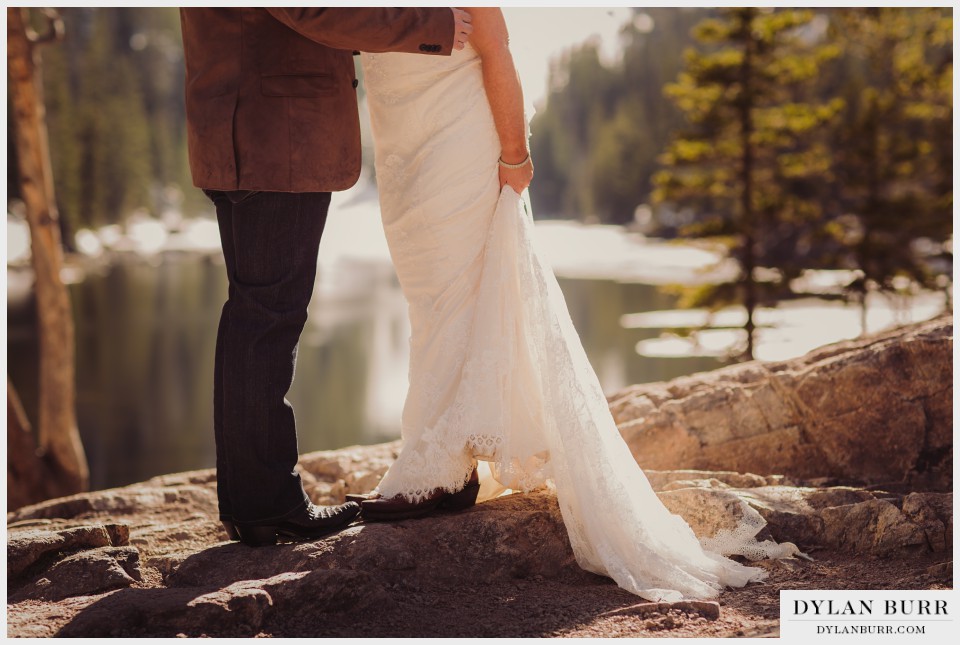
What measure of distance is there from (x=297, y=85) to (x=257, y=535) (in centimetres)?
120

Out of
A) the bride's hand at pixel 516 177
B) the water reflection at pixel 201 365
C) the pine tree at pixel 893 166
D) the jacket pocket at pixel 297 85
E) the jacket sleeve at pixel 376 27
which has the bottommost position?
the water reflection at pixel 201 365

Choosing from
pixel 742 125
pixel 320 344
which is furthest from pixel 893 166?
pixel 320 344

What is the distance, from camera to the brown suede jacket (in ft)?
7.98

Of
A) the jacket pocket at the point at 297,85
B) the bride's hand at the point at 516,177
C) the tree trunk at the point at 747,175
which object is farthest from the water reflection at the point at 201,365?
the jacket pocket at the point at 297,85

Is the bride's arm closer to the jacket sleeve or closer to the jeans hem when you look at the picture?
the jacket sleeve

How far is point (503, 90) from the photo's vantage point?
275 centimetres

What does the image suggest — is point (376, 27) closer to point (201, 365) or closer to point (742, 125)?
point (742, 125)

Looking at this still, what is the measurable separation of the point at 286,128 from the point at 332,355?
53.1 ft

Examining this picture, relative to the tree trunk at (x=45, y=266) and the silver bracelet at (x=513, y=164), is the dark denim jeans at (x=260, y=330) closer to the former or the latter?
the silver bracelet at (x=513, y=164)

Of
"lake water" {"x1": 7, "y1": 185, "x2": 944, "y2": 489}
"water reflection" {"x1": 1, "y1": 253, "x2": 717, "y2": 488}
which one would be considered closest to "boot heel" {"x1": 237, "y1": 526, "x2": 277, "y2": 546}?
"lake water" {"x1": 7, "y1": 185, "x2": 944, "y2": 489}

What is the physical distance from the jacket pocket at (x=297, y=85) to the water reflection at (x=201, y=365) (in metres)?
10.2

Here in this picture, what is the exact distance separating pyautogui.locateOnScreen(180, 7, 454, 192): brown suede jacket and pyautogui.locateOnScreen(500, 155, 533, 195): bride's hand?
→ 428mm

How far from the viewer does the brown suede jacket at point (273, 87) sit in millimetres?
2432

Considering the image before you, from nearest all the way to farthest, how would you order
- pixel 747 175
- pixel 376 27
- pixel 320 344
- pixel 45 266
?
1. pixel 376 27
2. pixel 45 266
3. pixel 747 175
4. pixel 320 344
